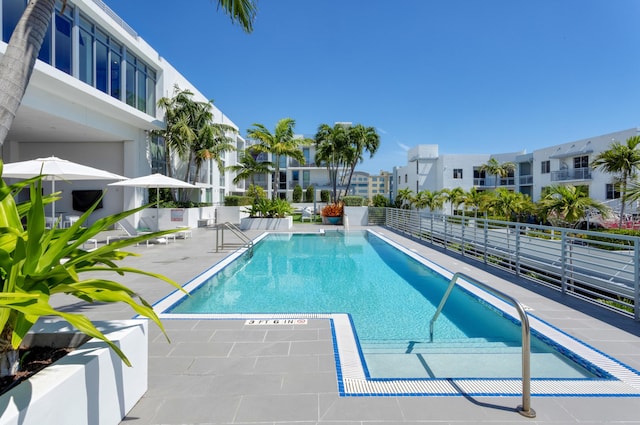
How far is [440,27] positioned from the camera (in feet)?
50.6

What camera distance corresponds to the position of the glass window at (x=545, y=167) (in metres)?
33.2

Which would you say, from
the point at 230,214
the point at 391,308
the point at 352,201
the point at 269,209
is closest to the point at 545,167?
the point at 352,201

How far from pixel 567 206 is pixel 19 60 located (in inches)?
649

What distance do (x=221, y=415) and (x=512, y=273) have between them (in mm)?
7073

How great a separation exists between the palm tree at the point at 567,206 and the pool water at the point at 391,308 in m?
7.80

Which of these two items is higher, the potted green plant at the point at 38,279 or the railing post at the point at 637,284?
the potted green plant at the point at 38,279

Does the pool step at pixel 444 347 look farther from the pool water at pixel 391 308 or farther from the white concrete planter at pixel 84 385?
the white concrete planter at pixel 84 385

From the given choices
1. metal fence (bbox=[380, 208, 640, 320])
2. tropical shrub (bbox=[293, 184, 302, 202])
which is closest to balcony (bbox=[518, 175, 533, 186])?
tropical shrub (bbox=[293, 184, 302, 202])

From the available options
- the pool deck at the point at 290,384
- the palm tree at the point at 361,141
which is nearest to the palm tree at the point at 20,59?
the pool deck at the point at 290,384

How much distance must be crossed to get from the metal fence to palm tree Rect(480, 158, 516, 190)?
86.0 feet

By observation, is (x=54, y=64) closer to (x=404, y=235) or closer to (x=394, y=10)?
(x=394, y=10)

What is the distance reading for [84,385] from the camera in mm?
2027

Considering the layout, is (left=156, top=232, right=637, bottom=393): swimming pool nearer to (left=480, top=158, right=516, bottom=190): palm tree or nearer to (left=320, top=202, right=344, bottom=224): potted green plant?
(left=320, top=202, right=344, bottom=224): potted green plant

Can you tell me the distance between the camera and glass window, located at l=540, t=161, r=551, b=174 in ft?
109
